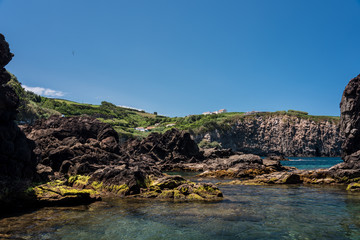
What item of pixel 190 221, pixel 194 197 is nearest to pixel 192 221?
pixel 190 221

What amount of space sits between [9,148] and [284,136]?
595ft

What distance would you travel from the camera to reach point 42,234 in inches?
491

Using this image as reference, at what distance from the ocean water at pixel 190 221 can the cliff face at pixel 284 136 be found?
152948 millimetres

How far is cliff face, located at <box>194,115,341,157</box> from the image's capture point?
566ft

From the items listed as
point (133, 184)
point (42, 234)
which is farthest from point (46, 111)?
point (42, 234)

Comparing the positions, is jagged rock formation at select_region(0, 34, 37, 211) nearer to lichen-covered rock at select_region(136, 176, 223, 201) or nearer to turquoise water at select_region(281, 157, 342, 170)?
lichen-covered rock at select_region(136, 176, 223, 201)

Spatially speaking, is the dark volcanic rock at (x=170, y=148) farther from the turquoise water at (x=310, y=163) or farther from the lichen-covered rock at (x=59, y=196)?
the lichen-covered rock at (x=59, y=196)

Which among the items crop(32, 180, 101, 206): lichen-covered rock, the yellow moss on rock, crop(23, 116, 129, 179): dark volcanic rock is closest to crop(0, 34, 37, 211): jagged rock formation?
crop(32, 180, 101, 206): lichen-covered rock

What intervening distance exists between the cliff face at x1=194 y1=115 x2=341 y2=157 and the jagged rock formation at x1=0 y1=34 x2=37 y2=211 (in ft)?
511

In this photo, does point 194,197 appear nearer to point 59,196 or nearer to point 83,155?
point 59,196

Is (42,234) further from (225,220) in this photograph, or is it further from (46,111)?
(46,111)

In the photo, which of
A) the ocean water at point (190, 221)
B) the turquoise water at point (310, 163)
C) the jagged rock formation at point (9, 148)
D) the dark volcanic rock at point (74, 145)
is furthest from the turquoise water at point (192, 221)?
the turquoise water at point (310, 163)

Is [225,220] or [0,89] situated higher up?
[0,89]

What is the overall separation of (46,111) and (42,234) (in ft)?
391
